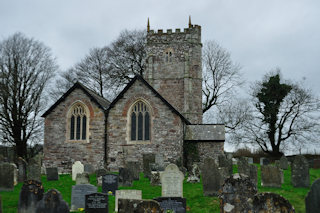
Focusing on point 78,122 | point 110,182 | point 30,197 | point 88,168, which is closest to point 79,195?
point 30,197

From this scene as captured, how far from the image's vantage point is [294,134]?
3406 cm

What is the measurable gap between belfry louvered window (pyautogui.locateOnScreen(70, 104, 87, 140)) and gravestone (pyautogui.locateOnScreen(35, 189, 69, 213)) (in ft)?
42.2

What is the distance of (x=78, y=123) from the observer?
21.8 meters

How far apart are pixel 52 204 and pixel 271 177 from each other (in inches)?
346

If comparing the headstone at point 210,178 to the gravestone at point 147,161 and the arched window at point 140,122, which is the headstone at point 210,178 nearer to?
the gravestone at point 147,161

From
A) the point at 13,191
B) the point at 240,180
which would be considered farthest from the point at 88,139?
the point at 240,180

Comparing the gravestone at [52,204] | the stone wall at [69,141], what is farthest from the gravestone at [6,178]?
the stone wall at [69,141]

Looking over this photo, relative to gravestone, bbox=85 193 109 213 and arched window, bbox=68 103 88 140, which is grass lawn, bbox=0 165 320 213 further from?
arched window, bbox=68 103 88 140

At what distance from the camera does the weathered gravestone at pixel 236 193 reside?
826 cm

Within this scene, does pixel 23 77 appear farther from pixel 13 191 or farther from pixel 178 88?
pixel 13 191

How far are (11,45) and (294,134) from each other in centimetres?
2582

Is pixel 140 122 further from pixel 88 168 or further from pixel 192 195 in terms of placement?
pixel 192 195

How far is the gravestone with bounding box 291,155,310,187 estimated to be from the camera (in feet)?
46.9

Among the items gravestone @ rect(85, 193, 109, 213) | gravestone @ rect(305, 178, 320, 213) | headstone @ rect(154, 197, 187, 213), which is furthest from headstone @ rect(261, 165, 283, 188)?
gravestone @ rect(305, 178, 320, 213)
